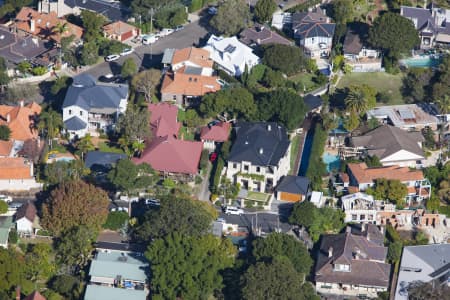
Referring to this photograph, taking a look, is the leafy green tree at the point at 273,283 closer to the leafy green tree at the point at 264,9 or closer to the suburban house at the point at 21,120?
the suburban house at the point at 21,120

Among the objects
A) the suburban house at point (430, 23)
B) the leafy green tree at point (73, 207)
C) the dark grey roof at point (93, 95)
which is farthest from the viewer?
the suburban house at point (430, 23)

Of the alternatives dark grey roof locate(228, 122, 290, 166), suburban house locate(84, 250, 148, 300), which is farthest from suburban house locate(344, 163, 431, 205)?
suburban house locate(84, 250, 148, 300)

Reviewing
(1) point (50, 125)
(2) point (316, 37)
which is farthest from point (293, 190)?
(2) point (316, 37)

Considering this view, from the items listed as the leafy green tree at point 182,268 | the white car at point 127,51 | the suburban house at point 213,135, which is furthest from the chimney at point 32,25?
the leafy green tree at point 182,268

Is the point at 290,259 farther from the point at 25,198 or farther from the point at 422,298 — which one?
the point at 25,198

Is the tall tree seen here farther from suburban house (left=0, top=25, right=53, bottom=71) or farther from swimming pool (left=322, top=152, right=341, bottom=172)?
swimming pool (left=322, top=152, right=341, bottom=172)

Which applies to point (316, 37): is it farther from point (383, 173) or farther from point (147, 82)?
point (383, 173)

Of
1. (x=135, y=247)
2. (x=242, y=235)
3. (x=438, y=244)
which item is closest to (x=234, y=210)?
(x=242, y=235)
